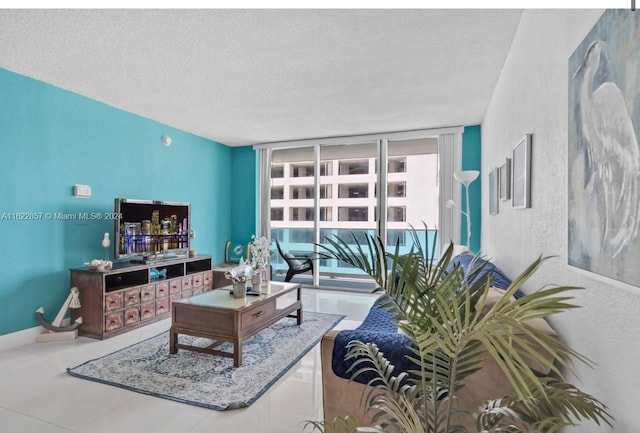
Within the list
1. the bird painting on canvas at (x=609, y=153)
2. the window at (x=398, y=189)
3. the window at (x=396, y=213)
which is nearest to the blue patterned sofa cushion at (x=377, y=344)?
the bird painting on canvas at (x=609, y=153)

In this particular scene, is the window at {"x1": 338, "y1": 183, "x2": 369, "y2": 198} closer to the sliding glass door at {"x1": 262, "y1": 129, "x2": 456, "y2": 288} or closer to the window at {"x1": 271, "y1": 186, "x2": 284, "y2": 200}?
the sliding glass door at {"x1": 262, "y1": 129, "x2": 456, "y2": 288}

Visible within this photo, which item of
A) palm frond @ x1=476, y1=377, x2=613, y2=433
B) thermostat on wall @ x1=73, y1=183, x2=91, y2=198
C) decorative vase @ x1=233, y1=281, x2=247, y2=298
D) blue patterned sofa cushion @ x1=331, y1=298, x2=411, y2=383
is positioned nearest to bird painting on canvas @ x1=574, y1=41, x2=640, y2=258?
palm frond @ x1=476, y1=377, x2=613, y2=433

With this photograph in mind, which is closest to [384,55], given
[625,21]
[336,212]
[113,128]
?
[625,21]

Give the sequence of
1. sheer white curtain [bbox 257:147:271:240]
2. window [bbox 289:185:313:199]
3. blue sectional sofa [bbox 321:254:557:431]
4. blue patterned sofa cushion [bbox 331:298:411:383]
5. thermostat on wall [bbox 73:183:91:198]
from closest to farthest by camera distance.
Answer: blue sectional sofa [bbox 321:254:557:431], blue patterned sofa cushion [bbox 331:298:411:383], thermostat on wall [bbox 73:183:91:198], sheer white curtain [bbox 257:147:271:240], window [bbox 289:185:313:199]

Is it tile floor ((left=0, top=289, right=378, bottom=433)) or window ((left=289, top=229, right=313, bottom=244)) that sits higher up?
window ((left=289, top=229, right=313, bottom=244))

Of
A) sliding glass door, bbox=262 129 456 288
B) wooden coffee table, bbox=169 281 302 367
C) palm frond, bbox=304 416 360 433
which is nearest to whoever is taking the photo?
palm frond, bbox=304 416 360 433

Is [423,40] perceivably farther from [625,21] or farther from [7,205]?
[7,205]

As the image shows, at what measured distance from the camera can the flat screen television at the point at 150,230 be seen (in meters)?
3.81

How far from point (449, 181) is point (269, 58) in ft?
10.6

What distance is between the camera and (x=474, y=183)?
4926mm

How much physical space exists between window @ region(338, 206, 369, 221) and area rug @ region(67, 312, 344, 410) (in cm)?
366

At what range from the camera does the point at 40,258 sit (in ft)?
10.9

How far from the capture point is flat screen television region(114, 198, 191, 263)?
381 cm

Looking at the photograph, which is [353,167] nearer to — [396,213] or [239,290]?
[396,213]
